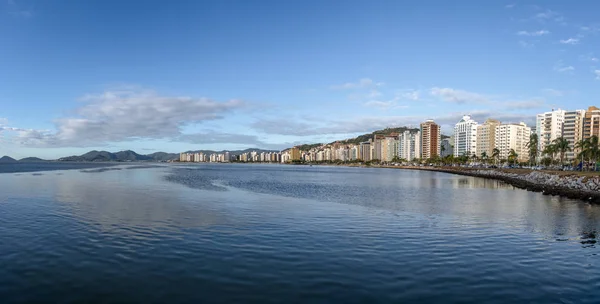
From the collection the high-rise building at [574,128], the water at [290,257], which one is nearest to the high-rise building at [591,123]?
the high-rise building at [574,128]

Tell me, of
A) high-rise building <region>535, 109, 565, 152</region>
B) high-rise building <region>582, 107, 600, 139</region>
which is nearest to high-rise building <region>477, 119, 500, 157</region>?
high-rise building <region>535, 109, 565, 152</region>

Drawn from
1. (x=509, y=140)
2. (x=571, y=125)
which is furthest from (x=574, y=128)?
(x=509, y=140)

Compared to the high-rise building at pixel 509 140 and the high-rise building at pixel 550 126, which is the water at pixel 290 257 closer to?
the high-rise building at pixel 550 126

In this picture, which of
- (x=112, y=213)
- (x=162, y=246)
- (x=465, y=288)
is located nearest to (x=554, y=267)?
(x=465, y=288)

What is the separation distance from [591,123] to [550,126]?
77.1 ft

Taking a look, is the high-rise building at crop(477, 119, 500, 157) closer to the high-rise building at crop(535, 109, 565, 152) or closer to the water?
the high-rise building at crop(535, 109, 565, 152)

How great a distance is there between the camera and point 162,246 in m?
12.9

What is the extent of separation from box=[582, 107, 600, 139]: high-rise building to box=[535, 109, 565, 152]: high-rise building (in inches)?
416

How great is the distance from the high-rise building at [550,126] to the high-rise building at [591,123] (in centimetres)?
1057

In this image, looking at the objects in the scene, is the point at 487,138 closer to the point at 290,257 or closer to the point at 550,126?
the point at 550,126

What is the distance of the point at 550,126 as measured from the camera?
535ft

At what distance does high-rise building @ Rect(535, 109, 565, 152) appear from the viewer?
15975 centimetres

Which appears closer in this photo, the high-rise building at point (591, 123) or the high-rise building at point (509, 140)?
the high-rise building at point (591, 123)

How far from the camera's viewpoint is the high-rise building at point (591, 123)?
138000mm
